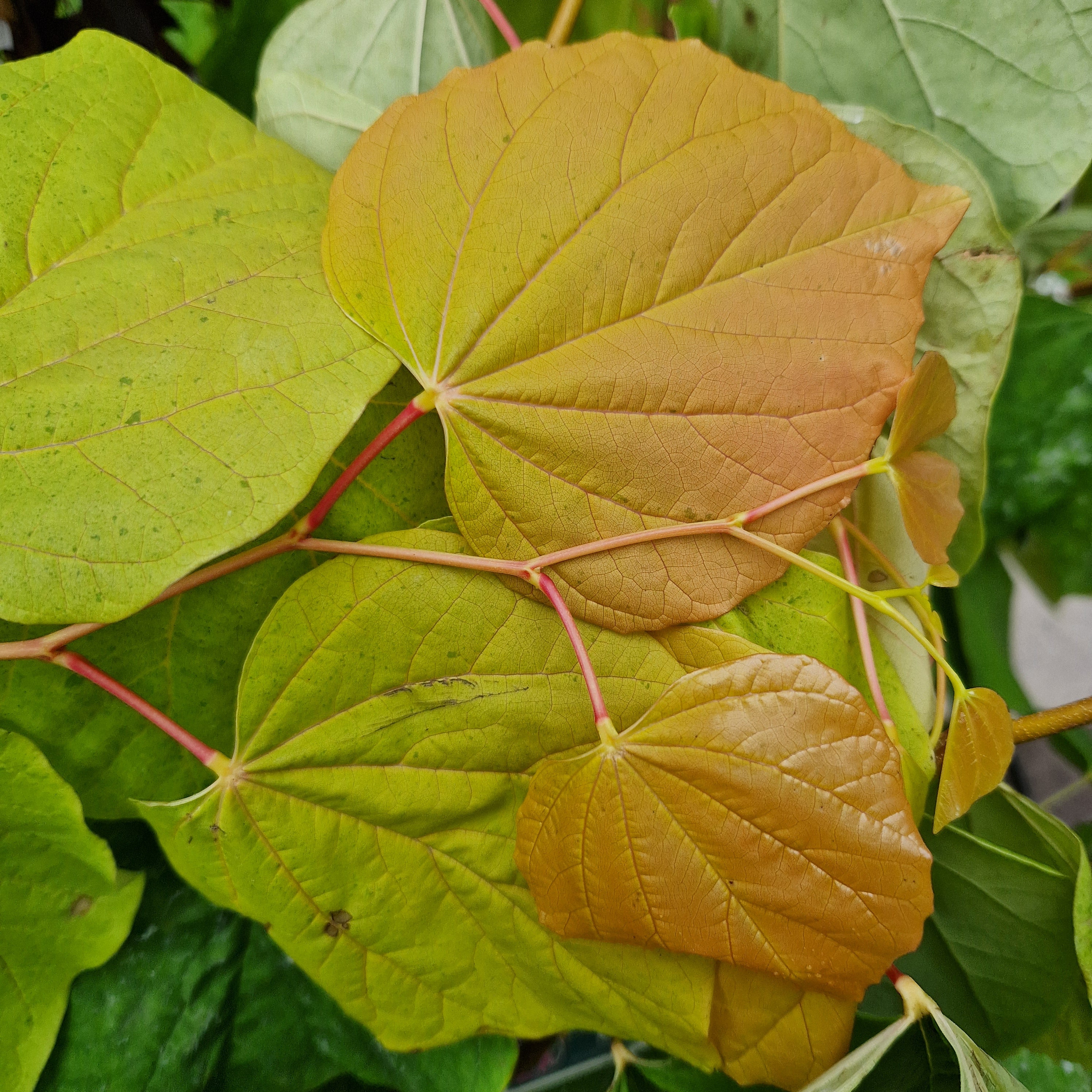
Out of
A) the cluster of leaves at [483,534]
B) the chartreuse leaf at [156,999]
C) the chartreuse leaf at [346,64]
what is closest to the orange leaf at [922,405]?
the cluster of leaves at [483,534]

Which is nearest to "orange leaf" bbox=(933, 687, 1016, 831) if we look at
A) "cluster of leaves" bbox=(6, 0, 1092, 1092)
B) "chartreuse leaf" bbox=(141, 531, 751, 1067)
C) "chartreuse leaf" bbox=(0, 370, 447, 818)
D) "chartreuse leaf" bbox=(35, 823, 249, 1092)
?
"cluster of leaves" bbox=(6, 0, 1092, 1092)

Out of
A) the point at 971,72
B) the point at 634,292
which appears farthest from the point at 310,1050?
the point at 971,72

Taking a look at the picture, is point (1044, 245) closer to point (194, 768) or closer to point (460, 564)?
point (460, 564)

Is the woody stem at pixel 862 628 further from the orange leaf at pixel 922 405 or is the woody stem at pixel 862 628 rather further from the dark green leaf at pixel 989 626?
the dark green leaf at pixel 989 626

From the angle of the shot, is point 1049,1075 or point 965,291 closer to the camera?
point 965,291

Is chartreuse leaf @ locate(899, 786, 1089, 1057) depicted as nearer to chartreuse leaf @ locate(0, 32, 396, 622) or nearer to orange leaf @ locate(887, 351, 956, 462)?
orange leaf @ locate(887, 351, 956, 462)

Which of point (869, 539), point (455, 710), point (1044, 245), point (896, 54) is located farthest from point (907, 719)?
point (1044, 245)

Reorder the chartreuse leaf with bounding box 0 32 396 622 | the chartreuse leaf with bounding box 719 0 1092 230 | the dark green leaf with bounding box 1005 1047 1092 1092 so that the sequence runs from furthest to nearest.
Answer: the dark green leaf with bounding box 1005 1047 1092 1092
the chartreuse leaf with bounding box 719 0 1092 230
the chartreuse leaf with bounding box 0 32 396 622

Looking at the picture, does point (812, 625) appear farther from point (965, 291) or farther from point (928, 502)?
point (965, 291)
